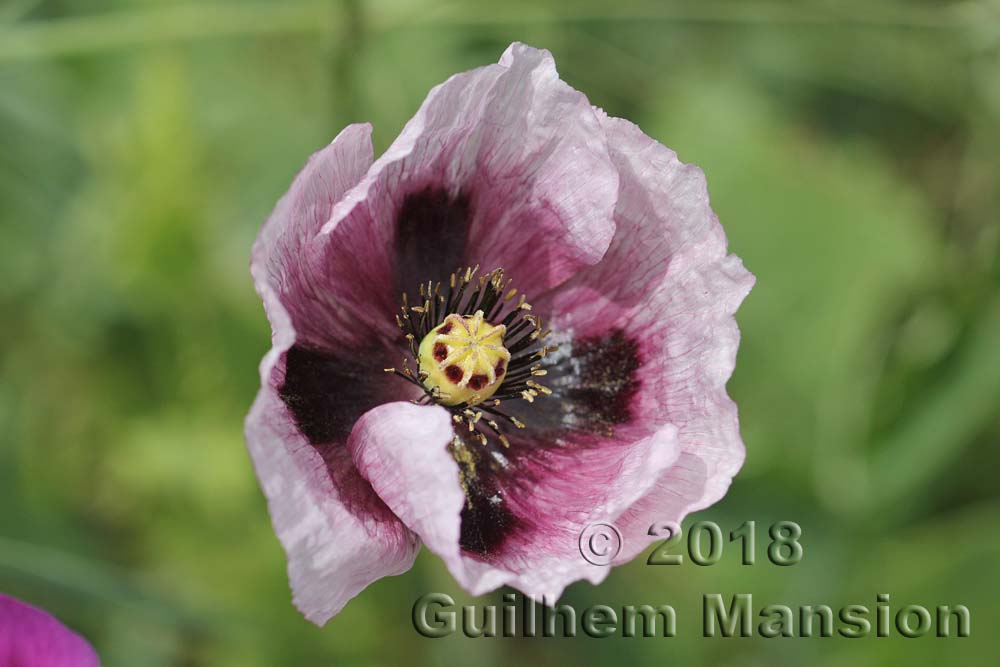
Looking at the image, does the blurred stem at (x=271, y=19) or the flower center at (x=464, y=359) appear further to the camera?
the blurred stem at (x=271, y=19)

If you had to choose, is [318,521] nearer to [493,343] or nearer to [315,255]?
[315,255]

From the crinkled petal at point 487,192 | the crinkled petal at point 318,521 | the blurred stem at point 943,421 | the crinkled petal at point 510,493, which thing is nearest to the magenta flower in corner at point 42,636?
the crinkled petal at point 318,521

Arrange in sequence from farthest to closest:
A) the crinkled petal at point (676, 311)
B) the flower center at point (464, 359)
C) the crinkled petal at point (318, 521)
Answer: the flower center at point (464, 359), the crinkled petal at point (676, 311), the crinkled petal at point (318, 521)

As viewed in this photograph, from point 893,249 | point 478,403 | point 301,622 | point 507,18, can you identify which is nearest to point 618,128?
point 478,403

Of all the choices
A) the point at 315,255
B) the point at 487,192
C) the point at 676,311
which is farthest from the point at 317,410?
the point at 676,311

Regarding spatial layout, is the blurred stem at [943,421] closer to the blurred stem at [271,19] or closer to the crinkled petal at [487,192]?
the blurred stem at [271,19]

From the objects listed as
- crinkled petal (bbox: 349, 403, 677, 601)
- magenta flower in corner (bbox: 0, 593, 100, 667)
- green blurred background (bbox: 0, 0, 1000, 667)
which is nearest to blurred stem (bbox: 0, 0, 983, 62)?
green blurred background (bbox: 0, 0, 1000, 667)

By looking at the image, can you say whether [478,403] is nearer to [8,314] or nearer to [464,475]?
[464,475]
